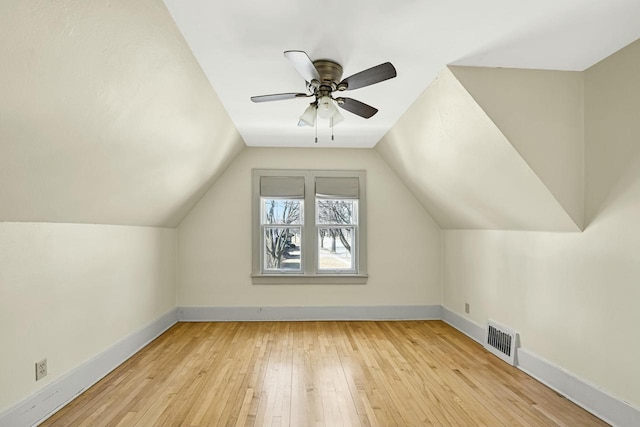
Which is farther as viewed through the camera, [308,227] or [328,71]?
[308,227]

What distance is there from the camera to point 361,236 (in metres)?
5.62

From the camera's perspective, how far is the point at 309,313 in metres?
5.54

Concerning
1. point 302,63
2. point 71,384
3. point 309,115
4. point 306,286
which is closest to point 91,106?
point 302,63

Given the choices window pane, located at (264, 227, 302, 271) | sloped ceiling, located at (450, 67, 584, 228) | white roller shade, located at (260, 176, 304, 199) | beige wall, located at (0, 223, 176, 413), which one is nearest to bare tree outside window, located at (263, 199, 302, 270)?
window pane, located at (264, 227, 302, 271)

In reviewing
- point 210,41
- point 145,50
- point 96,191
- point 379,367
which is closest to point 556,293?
point 379,367

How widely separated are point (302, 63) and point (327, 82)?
1.52ft

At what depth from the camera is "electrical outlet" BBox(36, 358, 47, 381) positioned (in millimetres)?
2674

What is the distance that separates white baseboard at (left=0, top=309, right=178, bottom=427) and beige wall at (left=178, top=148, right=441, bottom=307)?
1207 millimetres

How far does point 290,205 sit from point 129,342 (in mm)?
2694

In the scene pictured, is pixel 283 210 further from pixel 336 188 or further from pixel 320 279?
pixel 320 279

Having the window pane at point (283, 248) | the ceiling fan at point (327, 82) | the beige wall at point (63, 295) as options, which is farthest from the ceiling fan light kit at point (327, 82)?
the window pane at point (283, 248)

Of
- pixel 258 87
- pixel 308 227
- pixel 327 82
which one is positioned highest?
pixel 258 87

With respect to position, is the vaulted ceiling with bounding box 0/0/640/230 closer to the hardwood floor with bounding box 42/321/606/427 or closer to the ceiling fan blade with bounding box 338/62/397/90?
the ceiling fan blade with bounding box 338/62/397/90

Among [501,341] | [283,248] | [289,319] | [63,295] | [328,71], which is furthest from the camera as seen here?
[283,248]
